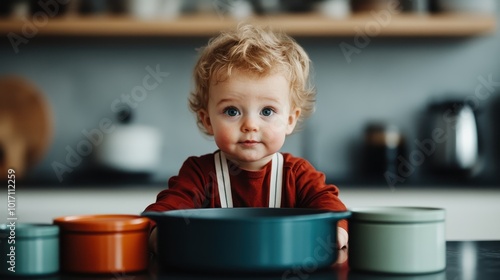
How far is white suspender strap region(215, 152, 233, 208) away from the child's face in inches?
3.9

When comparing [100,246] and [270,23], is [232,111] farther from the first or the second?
[270,23]

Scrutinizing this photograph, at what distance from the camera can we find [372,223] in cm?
88

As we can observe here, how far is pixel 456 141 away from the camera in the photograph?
2.98 m

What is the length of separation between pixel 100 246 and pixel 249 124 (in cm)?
45

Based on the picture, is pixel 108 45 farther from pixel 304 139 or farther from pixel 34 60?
pixel 304 139

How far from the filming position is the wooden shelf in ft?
9.94

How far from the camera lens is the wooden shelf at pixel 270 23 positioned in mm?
3029

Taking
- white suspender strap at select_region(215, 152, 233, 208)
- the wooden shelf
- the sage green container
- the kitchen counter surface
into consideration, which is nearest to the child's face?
white suspender strap at select_region(215, 152, 233, 208)

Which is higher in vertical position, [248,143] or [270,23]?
Answer: [270,23]

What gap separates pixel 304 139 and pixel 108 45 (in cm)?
103

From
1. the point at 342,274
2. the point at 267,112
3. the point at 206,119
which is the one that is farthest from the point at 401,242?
the point at 206,119

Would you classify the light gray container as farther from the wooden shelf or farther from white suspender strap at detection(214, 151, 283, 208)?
the wooden shelf

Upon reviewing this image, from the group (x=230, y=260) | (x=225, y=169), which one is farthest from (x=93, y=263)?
(x=225, y=169)

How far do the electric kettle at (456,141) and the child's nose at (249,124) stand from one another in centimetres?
191
